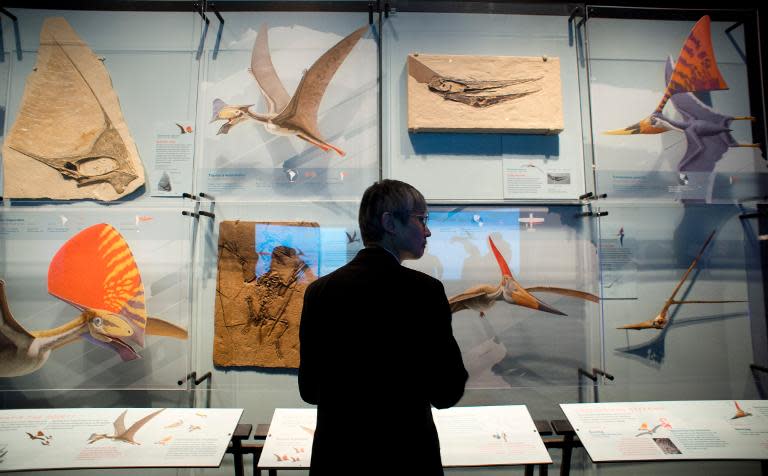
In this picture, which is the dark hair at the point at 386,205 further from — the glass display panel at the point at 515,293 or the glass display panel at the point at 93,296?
the glass display panel at the point at 93,296

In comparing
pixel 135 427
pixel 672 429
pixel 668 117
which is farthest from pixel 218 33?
pixel 672 429

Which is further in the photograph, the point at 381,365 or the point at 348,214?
the point at 348,214

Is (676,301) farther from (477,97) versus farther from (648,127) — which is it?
(477,97)

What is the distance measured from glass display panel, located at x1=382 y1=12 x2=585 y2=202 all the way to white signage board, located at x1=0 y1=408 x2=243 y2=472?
62.1 inches

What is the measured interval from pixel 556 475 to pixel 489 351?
83 cm

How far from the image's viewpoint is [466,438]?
6.13 feet

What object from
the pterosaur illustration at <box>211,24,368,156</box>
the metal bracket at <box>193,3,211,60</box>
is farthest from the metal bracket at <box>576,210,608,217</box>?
the metal bracket at <box>193,3,211,60</box>

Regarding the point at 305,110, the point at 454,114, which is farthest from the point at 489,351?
the point at 305,110

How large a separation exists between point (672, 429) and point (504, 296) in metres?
0.95

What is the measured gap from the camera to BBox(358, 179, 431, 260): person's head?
1164mm

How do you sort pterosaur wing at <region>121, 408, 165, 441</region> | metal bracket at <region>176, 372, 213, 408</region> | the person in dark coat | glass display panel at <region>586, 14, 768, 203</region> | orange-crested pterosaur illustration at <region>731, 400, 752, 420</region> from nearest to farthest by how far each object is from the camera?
1. the person in dark coat
2. pterosaur wing at <region>121, 408, 165, 441</region>
3. orange-crested pterosaur illustration at <region>731, 400, 752, 420</region>
4. metal bracket at <region>176, 372, 213, 408</region>
5. glass display panel at <region>586, 14, 768, 203</region>

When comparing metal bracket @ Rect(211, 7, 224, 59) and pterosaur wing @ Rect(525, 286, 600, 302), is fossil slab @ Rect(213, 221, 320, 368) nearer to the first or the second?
metal bracket @ Rect(211, 7, 224, 59)

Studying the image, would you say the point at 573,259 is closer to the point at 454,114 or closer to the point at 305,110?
the point at 454,114

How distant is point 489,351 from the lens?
2.30 metres
